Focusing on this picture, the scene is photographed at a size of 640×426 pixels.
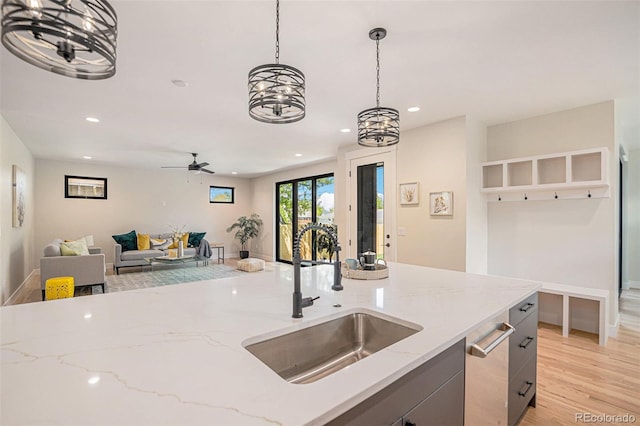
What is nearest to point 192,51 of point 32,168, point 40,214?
point 32,168

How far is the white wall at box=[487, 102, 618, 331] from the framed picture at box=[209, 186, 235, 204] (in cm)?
748

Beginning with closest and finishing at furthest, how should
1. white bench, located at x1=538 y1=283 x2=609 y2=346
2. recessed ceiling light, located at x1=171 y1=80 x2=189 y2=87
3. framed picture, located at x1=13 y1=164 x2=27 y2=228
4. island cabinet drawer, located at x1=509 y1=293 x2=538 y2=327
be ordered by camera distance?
island cabinet drawer, located at x1=509 y1=293 x2=538 y2=327
recessed ceiling light, located at x1=171 y1=80 x2=189 y2=87
white bench, located at x1=538 y1=283 x2=609 y2=346
framed picture, located at x1=13 y1=164 x2=27 y2=228

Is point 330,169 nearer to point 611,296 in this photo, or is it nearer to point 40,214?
point 611,296

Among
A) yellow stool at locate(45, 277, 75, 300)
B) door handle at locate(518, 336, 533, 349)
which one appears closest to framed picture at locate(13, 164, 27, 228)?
yellow stool at locate(45, 277, 75, 300)

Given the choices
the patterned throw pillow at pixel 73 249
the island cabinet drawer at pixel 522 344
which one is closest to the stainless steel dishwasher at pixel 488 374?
the island cabinet drawer at pixel 522 344

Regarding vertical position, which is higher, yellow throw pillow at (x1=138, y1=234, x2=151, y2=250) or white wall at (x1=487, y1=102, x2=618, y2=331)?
white wall at (x1=487, y1=102, x2=618, y2=331)

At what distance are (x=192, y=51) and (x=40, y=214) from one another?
709cm

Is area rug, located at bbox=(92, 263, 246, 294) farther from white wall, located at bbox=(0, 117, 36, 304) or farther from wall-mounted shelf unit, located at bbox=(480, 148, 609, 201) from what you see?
wall-mounted shelf unit, located at bbox=(480, 148, 609, 201)

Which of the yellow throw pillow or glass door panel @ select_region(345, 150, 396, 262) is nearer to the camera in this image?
glass door panel @ select_region(345, 150, 396, 262)

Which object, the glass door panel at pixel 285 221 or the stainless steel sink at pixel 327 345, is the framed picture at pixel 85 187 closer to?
the glass door panel at pixel 285 221

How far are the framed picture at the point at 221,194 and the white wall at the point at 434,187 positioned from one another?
21.2 ft

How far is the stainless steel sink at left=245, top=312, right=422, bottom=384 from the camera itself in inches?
47.6

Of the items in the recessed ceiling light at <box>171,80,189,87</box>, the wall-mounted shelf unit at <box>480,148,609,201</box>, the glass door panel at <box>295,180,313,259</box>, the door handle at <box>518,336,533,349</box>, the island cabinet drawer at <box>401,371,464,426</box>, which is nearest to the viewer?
the island cabinet drawer at <box>401,371,464,426</box>

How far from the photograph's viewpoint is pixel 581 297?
3.27m
